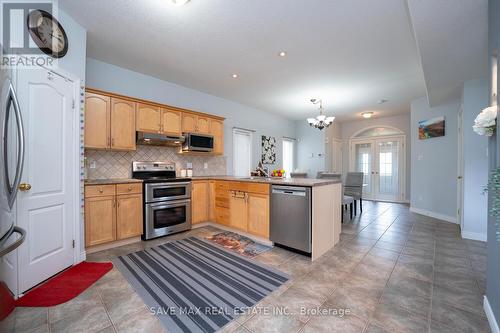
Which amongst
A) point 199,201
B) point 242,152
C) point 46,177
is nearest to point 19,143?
point 46,177

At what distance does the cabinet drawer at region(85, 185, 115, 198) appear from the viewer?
2.60 metres

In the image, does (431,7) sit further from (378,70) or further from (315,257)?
(315,257)

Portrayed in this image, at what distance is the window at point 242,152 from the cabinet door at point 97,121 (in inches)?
113

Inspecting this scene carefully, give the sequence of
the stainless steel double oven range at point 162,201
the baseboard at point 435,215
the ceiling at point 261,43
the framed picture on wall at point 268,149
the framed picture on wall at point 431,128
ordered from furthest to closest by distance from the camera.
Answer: the framed picture on wall at point 268,149, the framed picture on wall at point 431,128, the baseboard at point 435,215, the stainless steel double oven range at point 162,201, the ceiling at point 261,43

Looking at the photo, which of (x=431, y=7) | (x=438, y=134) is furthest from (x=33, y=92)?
(x=438, y=134)

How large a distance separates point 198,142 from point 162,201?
130cm

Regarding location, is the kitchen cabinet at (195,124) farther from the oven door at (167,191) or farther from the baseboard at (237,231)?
the baseboard at (237,231)

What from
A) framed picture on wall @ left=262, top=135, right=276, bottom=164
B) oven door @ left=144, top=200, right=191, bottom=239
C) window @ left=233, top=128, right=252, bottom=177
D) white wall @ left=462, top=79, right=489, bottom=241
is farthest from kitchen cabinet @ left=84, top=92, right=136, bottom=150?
white wall @ left=462, top=79, right=489, bottom=241

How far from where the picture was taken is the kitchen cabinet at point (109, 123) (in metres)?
2.84

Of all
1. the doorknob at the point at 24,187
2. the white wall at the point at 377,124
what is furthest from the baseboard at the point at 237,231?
the white wall at the point at 377,124

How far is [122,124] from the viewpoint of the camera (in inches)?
124

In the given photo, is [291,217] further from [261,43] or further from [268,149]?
[268,149]

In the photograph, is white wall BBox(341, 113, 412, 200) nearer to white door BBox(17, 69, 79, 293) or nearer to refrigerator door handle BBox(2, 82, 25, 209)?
white door BBox(17, 69, 79, 293)

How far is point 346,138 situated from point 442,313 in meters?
6.90
